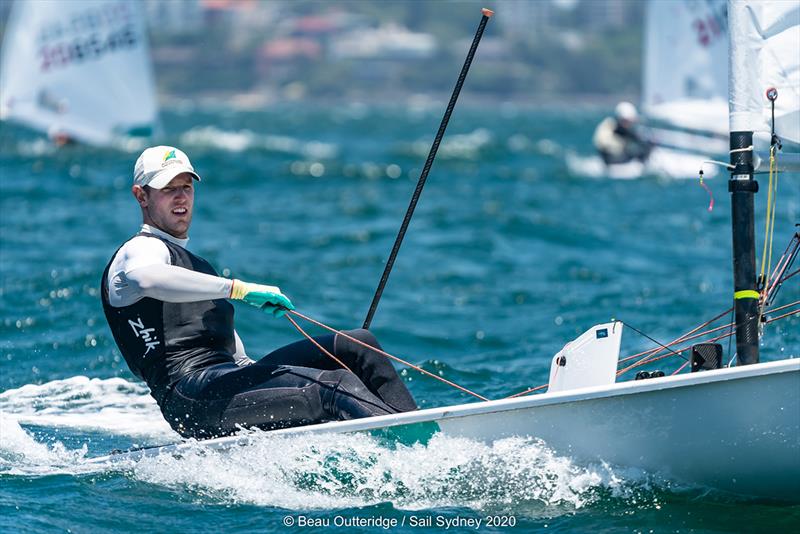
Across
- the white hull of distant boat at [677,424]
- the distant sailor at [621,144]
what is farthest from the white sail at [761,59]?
the distant sailor at [621,144]

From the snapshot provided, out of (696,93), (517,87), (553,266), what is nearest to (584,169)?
(696,93)

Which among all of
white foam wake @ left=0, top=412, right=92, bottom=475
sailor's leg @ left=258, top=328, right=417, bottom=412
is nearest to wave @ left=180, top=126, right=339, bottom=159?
white foam wake @ left=0, top=412, right=92, bottom=475

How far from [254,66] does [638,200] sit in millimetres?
86507

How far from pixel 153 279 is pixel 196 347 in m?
0.33

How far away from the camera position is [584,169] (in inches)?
727

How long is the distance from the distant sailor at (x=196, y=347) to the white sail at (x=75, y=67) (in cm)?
1367

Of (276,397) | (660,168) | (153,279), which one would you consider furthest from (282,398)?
(660,168)

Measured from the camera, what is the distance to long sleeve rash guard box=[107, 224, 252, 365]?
3.64 meters

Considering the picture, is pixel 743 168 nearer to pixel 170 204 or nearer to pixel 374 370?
pixel 374 370

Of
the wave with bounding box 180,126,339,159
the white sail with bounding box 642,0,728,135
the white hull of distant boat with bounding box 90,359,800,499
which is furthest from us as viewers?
the wave with bounding box 180,126,339,159

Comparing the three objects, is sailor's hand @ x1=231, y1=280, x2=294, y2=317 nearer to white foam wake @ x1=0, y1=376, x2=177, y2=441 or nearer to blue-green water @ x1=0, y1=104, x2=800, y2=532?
blue-green water @ x1=0, y1=104, x2=800, y2=532

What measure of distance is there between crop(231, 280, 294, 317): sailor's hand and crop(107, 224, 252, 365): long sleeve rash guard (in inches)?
1.1

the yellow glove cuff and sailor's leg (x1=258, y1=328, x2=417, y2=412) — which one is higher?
the yellow glove cuff

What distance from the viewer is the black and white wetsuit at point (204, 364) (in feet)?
12.1
